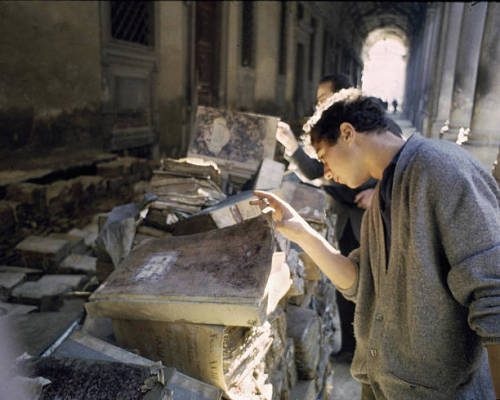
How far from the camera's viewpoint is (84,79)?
595 centimetres

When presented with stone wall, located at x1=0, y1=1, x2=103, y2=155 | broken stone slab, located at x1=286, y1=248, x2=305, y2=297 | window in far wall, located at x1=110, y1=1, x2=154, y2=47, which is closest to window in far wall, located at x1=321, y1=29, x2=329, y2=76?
window in far wall, located at x1=110, y1=1, x2=154, y2=47

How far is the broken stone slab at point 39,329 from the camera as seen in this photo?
6.37 ft

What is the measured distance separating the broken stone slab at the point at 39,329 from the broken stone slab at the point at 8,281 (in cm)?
97

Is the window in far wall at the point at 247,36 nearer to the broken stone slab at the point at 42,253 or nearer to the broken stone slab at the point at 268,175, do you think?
the broken stone slab at the point at 42,253

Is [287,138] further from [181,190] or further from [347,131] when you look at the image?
[347,131]

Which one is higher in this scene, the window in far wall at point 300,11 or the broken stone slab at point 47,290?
the window in far wall at point 300,11

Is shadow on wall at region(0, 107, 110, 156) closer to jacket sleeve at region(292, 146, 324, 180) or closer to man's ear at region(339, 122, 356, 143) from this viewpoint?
jacket sleeve at region(292, 146, 324, 180)

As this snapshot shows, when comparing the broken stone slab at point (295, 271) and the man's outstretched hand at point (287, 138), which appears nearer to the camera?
the broken stone slab at point (295, 271)

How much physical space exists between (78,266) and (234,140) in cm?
182

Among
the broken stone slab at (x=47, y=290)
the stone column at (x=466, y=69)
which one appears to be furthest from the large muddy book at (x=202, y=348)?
the stone column at (x=466, y=69)

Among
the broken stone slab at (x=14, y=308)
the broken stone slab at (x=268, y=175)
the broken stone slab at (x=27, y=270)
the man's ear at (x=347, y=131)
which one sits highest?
the man's ear at (x=347, y=131)

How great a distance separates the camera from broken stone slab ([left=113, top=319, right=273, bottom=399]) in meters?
1.75

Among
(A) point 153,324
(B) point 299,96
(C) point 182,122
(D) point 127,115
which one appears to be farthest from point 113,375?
(B) point 299,96

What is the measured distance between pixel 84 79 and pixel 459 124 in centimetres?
661
